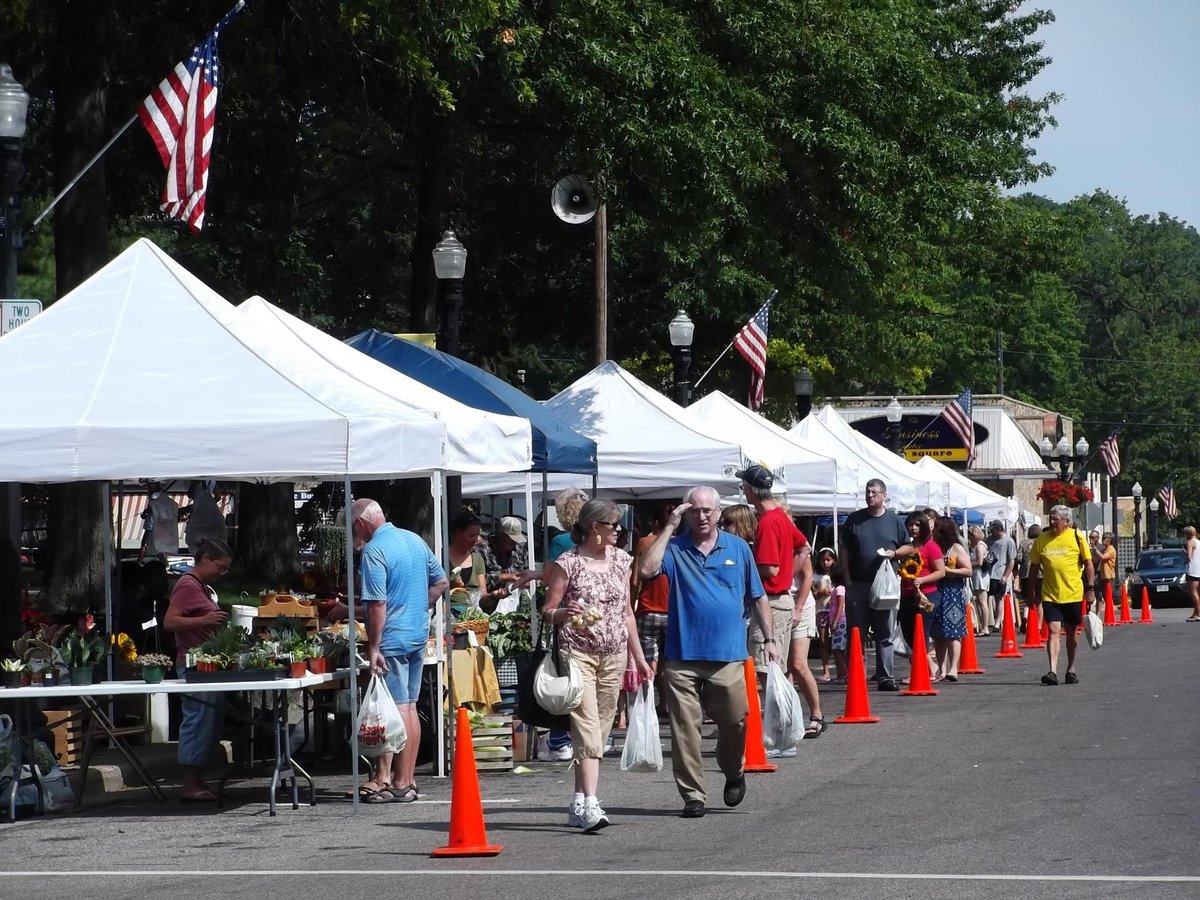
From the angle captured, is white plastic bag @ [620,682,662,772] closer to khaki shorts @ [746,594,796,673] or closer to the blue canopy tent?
khaki shorts @ [746,594,796,673]

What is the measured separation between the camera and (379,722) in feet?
35.6

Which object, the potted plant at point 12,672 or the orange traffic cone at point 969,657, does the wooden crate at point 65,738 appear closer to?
the potted plant at point 12,672

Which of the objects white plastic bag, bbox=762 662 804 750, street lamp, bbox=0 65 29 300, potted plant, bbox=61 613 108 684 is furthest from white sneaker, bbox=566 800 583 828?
street lamp, bbox=0 65 29 300

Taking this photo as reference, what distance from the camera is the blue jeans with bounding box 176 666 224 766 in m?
11.6

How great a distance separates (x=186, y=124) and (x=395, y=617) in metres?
5.51

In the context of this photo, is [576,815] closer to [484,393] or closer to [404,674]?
[404,674]

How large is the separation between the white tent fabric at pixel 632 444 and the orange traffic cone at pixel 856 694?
2616 mm

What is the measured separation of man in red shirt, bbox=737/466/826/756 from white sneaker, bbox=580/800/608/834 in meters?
3.33

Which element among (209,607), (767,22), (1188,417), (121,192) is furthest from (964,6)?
(1188,417)

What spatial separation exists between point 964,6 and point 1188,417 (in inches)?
2446

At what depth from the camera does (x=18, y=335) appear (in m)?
11.6

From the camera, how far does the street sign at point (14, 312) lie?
1294 centimetres

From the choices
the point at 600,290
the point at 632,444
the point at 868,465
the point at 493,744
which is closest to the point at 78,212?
the point at 632,444

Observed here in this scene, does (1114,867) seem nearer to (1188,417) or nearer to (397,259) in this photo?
(397,259)
